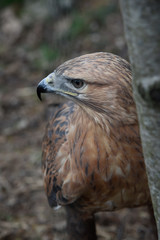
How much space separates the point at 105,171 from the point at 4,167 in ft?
9.42

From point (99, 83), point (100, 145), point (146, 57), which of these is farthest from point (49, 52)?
point (146, 57)

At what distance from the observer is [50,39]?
8320mm

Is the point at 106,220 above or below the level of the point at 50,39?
below

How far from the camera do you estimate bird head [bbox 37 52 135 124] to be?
251 cm

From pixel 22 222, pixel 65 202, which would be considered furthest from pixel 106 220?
pixel 65 202

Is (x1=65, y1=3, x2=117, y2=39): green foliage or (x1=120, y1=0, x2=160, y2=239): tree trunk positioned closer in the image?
(x1=120, y1=0, x2=160, y2=239): tree trunk

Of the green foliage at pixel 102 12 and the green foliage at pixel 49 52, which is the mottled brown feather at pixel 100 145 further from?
the green foliage at pixel 102 12

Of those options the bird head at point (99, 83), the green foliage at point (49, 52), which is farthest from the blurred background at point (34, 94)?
the bird head at point (99, 83)

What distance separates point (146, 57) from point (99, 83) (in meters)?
1.05

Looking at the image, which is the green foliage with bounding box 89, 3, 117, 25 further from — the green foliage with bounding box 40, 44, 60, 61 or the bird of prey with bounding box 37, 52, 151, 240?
the bird of prey with bounding box 37, 52, 151, 240

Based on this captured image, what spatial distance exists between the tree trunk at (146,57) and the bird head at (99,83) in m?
0.83

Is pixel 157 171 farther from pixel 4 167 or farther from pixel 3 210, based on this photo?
pixel 4 167

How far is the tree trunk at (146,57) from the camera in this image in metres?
1.39

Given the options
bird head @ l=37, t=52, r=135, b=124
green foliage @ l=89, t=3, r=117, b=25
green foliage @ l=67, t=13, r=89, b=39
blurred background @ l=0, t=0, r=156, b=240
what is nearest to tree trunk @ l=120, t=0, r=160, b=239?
bird head @ l=37, t=52, r=135, b=124
